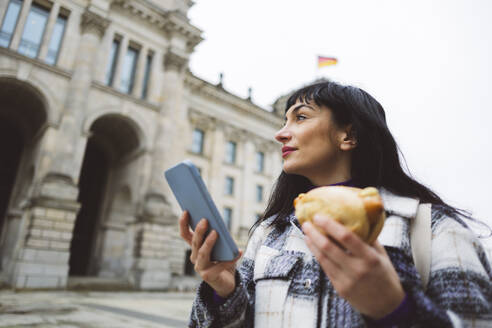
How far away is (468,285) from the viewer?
1050 millimetres

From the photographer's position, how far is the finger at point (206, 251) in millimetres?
1201

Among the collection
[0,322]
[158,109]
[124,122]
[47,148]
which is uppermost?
[158,109]

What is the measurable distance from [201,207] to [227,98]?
2705cm

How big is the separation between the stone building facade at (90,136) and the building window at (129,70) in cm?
7

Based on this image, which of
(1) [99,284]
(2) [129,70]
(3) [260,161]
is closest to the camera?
(1) [99,284]

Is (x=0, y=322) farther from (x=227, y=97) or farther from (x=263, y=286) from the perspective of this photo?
(x=227, y=97)

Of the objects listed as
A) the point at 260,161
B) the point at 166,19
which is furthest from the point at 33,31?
the point at 260,161

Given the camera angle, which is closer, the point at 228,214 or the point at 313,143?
the point at 313,143

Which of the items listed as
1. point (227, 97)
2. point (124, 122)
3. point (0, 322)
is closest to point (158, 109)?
point (124, 122)

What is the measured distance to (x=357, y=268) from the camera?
2.80 feet

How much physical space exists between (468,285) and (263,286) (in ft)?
2.89

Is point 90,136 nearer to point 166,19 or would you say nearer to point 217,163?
point 166,19

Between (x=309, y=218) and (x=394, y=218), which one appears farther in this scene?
(x=394, y=218)

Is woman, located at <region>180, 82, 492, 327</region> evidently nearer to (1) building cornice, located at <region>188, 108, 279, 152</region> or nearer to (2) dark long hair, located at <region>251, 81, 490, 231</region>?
(2) dark long hair, located at <region>251, 81, 490, 231</region>
